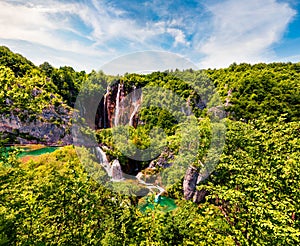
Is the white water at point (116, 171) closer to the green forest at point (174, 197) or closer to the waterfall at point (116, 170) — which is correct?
the waterfall at point (116, 170)

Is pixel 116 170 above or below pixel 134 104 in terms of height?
A: below

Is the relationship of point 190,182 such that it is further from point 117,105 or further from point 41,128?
point 41,128

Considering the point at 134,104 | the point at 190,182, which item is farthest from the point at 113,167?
the point at 134,104

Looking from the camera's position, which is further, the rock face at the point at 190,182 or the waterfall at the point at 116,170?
the waterfall at the point at 116,170

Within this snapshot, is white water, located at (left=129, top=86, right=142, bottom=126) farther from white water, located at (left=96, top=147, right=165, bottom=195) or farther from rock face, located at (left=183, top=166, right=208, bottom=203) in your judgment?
rock face, located at (left=183, top=166, right=208, bottom=203)

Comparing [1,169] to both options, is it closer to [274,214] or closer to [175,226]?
[175,226]

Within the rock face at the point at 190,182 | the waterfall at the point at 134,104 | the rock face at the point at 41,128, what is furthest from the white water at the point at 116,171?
the rock face at the point at 41,128

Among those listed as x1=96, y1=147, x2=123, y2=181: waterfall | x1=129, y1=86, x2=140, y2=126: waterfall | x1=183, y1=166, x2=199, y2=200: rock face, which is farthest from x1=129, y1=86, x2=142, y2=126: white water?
x1=183, y1=166, x2=199, y2=200: rock face

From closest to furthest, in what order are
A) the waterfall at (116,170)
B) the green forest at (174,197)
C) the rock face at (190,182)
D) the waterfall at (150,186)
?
1. the green forest at (174,197)
2. the rock face at (190,182)
3. the waterfall at (150,186)
4. the waterfall at (116,170)
